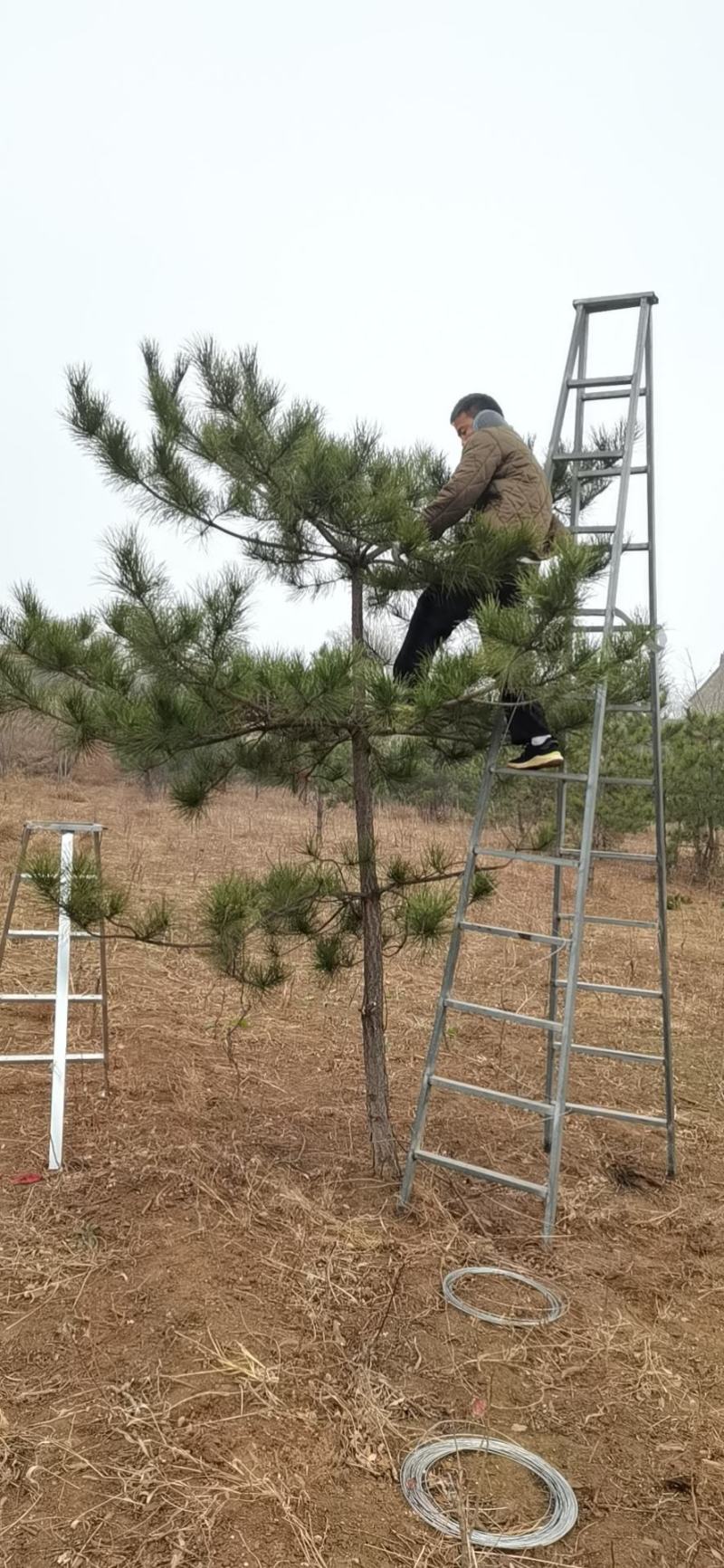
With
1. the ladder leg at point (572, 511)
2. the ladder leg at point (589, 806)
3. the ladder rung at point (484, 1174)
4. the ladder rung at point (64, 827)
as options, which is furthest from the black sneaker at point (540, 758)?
the ladder rung at point (64, 827)

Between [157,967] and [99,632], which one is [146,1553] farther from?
[157,967]

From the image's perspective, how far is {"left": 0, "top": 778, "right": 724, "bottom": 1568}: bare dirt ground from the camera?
221cm

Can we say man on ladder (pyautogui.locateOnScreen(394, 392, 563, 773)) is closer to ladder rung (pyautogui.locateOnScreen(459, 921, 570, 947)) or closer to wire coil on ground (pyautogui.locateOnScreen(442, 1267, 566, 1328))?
ladder rung (pyautogui.locateOnScreen(459, 921, 570, 947))

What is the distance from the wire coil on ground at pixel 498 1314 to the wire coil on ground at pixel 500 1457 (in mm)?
484

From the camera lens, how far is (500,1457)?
242 cm

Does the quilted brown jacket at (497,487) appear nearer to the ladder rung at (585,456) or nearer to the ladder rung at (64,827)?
the ladder rung at (585,456)

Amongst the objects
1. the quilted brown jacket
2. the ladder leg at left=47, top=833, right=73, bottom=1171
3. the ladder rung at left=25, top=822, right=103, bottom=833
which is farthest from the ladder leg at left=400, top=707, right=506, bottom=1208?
the ladder rung at left=25, top=822, right=103, bottom=833

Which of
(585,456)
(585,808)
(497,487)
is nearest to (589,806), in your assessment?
(585,808)

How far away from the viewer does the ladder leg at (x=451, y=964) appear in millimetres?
3539

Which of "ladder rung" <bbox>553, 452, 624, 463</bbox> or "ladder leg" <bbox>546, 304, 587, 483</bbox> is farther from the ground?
"ladder leg" <bbox>546, 304, 587, 483</bbox>

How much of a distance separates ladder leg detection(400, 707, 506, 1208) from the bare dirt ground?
17cm

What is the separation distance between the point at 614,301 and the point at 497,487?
1.20 meters

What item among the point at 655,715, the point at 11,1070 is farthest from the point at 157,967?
the point at 655,715

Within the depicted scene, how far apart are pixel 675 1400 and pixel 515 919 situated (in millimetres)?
6564
